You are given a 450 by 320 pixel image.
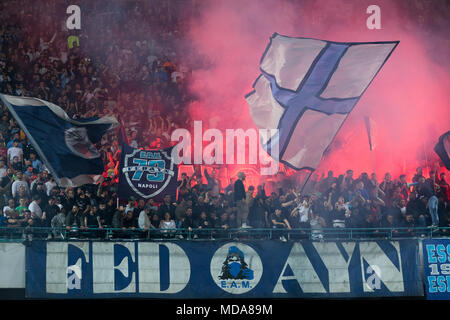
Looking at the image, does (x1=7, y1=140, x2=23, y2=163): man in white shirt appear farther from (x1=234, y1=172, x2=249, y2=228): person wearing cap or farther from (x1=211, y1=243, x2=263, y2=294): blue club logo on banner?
(x1=211, y1=243, x2=263, y2=294): blue club logo on banner

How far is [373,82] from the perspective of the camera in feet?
60.8

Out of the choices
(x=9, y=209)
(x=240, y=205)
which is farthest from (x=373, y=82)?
(x=9, y=209)

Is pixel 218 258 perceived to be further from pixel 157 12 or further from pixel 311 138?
pixel 157 12

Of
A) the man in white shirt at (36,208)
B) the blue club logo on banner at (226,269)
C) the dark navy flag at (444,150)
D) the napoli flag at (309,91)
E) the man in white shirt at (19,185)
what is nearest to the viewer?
the blue club logo on banner at (226,269)

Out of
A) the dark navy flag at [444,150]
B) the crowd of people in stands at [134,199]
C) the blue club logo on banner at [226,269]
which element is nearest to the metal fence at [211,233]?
the crowd of people in stands at [134,199]

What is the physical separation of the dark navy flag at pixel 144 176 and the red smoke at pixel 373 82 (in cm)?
584

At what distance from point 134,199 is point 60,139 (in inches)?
63.7

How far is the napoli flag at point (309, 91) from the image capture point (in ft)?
44.1

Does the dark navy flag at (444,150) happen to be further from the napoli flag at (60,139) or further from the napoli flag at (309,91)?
the napoli flag at (60,139)

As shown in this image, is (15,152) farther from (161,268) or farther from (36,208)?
(161,268)
